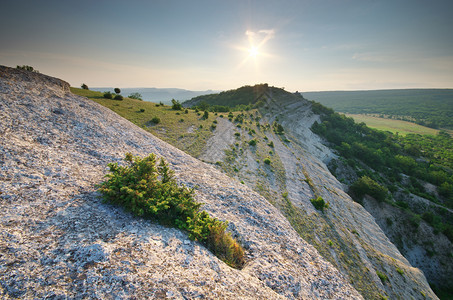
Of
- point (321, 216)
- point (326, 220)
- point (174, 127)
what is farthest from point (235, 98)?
point (326, 220)

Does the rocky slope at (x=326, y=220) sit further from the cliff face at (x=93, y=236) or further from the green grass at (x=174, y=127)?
the cliff face at (x=93, y=236)

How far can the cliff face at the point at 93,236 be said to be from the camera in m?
6.81

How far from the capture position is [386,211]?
58406 millimetres

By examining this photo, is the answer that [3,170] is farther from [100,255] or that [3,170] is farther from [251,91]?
[251,91]

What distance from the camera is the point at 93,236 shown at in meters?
8.38

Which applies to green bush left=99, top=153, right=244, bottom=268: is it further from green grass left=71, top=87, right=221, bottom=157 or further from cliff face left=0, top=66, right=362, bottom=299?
green grass left=71, top=87, right=221, bottom=157

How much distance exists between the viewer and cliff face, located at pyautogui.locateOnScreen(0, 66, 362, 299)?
6812 mm

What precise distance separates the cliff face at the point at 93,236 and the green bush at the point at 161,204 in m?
0.64

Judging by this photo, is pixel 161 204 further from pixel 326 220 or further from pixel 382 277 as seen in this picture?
pixel 382 277

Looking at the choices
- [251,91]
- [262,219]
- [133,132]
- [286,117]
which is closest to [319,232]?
[262,219]

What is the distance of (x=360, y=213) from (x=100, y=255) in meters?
48.4

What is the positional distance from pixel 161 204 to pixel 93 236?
3338 mm

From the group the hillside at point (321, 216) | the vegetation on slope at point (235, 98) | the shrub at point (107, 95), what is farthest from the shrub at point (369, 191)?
the vegetation on slope at point (235, 98)

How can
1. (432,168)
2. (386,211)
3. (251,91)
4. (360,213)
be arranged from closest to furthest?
(360,213)
(386,211)
(432,168)
(251,91)
